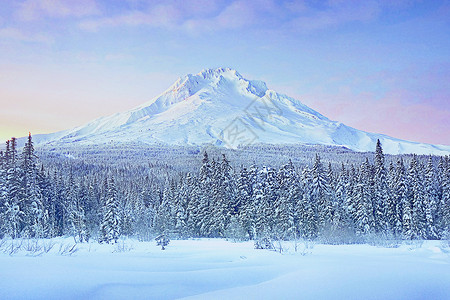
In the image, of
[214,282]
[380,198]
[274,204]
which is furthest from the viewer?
[380,198]

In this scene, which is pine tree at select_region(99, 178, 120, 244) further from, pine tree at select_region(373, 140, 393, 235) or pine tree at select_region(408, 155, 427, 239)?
pine tree at select_region(408, 155, 427, 239)

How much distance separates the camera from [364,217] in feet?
115

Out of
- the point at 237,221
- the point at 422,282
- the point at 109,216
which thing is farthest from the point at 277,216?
the point at 422,282

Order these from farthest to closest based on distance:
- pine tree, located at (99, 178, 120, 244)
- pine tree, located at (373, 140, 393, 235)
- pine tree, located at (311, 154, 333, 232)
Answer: pine tree, located at (373, 140, 393, 235) < pine tree, located at (311, 154, 333, 232) < pine tree, located at (99, 178, 120, 244)

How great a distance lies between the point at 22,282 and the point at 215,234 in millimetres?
34692

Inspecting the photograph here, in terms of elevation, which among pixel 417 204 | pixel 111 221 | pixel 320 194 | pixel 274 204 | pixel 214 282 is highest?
pixel 214 282

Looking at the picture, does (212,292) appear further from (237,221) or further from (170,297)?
(237,221)

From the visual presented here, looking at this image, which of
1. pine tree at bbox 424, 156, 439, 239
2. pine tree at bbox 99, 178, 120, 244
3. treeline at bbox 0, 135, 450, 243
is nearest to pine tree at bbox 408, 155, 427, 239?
treeline at bbox 0, 135, 450, 243

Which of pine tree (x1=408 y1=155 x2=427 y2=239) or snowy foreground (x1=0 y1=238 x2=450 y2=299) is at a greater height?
snowy foreground (x1=0 y1=238 x2=450 y2=299)

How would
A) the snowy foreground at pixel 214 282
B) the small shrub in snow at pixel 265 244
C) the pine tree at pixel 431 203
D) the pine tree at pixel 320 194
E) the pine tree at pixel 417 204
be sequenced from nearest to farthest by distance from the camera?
1. the snowy foreground at pixel 214 282
2. the small shrub in snow at pixel 265 244
3. the pine tree at pixel 417 204
4. the pine tree at pixel 431 203
5. the pine tree at pixel 320 194

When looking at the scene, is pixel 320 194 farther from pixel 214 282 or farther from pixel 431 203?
pixel 214 282

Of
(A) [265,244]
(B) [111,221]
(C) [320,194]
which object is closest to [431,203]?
(C) [320,194]

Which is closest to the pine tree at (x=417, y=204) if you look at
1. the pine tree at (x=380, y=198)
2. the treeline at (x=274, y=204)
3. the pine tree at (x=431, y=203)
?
the treeline at (x=274, y=204)

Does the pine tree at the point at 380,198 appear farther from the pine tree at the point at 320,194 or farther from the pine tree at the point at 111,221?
the pine tree at the point at 111,221
